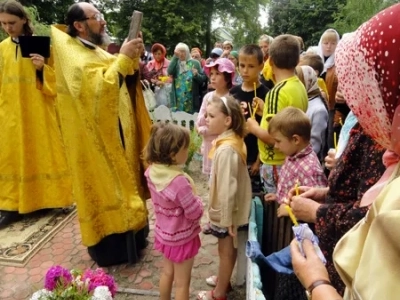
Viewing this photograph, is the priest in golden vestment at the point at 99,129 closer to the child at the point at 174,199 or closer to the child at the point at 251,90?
the child at the point at 174,199

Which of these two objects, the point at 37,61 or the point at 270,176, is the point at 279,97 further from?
the point at 37,61

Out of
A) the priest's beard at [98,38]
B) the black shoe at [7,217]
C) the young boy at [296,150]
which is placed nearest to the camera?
the young boy at [296,150]

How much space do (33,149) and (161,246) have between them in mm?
2004

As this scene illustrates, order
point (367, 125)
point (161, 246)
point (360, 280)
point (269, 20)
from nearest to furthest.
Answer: point (360, 280)
point (367, 125)
point (161, 246)
point (269, 20)

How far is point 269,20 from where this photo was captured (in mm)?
35656

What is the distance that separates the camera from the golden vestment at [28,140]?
350 centimetres

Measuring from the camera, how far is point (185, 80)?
6.87m

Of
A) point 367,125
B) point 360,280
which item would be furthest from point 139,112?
point 360,280

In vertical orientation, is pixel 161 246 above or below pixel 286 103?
below

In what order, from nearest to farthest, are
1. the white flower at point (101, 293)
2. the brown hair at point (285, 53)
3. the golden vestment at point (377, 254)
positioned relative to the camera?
the golden vestment at point (377, 254), the white flower at point (101, 293), the brown hair at point (285, 53)

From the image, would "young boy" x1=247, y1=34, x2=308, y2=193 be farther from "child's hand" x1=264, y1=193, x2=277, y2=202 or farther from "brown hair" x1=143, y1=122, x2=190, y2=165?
"brown hair" x1=143, y1=122, x2=190, y2=165

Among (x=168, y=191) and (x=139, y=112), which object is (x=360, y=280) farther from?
(x=139, y=112)

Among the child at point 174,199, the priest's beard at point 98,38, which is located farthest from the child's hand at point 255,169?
the priest's beard at point 98,38

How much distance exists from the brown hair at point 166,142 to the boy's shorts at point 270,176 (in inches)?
30.0
